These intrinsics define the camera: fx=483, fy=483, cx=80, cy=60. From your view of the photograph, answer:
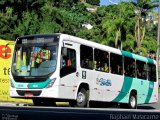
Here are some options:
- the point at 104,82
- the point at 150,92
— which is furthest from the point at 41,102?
the point at 150,92

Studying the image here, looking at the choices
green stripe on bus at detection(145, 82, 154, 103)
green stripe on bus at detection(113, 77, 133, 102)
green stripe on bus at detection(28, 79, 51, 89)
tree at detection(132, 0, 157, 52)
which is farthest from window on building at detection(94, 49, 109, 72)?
tree at detection(132, 0, 157, 52)

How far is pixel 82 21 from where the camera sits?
9069cm

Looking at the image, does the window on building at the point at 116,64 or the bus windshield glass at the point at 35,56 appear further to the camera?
the window on building at the point at 116,64

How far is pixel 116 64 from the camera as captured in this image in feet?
64.8

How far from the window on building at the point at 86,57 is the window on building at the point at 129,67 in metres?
3.34

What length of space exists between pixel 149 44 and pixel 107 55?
2706cm

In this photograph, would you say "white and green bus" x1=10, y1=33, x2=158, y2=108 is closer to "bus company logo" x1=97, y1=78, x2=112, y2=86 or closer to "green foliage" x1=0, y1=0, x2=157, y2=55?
"bus company logo" x1=97, y1=78, x2=112, y2=86

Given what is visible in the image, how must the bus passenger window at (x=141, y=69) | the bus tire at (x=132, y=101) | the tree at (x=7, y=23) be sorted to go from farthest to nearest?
the tree at (x=7, y=23)
the bus passenger window at (x=141, y=69)
the bus tire at (x=132, y=101)

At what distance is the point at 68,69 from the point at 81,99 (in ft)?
4.79

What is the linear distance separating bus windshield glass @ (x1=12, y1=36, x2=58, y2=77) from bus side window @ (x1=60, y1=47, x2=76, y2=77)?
303 millimetres

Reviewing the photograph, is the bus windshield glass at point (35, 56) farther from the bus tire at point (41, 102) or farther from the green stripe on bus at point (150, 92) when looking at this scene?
the green stripe on bus at point (150, 92)

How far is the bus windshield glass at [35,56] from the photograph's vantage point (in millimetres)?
15981

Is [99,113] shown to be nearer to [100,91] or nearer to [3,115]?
[3,115]

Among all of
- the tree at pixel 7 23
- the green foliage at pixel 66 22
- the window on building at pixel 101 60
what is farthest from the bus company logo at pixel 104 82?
the tree at pixel 7 23
